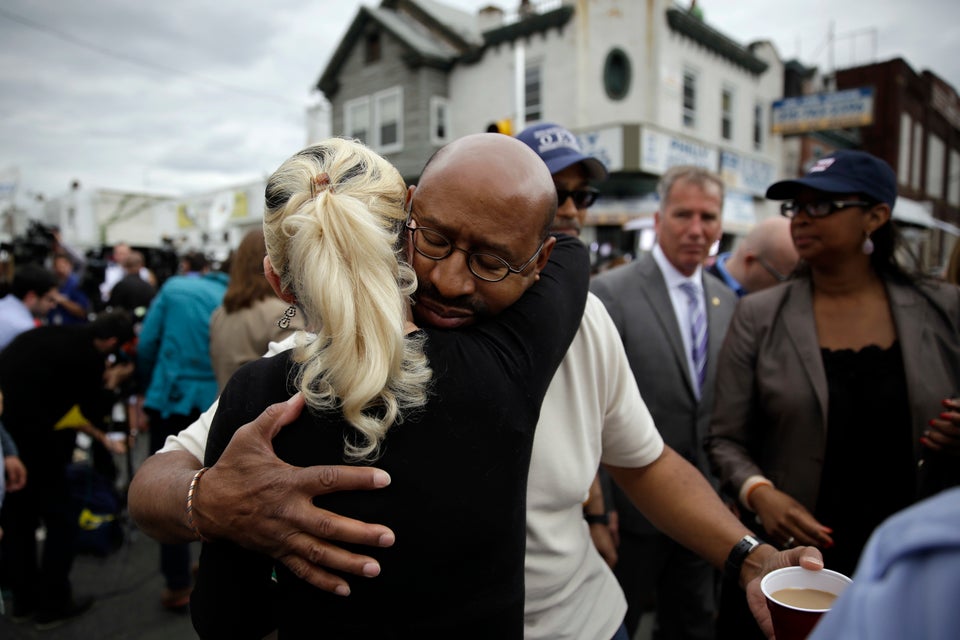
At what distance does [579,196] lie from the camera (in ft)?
8.77

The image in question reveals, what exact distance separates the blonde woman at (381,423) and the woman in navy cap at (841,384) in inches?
62.4

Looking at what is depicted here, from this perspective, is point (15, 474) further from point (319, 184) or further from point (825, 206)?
point (825, 206)

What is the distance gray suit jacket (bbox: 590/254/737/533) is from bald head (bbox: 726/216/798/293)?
1.45 meters

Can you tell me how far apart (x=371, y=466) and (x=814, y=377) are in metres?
1.97

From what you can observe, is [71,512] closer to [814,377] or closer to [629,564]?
[629,564]

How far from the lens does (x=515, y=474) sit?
1.12m

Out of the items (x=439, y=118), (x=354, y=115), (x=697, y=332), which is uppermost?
(x=354, y=115)

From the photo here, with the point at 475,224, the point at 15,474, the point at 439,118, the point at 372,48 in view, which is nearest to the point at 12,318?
the point at 15,474

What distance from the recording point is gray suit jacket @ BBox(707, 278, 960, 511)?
2209mm

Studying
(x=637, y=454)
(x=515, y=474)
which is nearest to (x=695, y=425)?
(x=637, y=454)

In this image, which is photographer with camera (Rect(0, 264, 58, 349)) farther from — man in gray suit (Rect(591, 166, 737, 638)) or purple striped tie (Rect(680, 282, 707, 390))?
purple striped tie (Rect(680, 282, 707, 390))

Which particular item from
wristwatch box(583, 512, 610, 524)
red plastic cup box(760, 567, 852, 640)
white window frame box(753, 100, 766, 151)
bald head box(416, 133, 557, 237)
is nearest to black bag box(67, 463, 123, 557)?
wristwatch box(583, 512, 610, 524)

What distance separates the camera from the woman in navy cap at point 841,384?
2211 millimetres

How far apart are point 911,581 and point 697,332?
2879 millimetres
